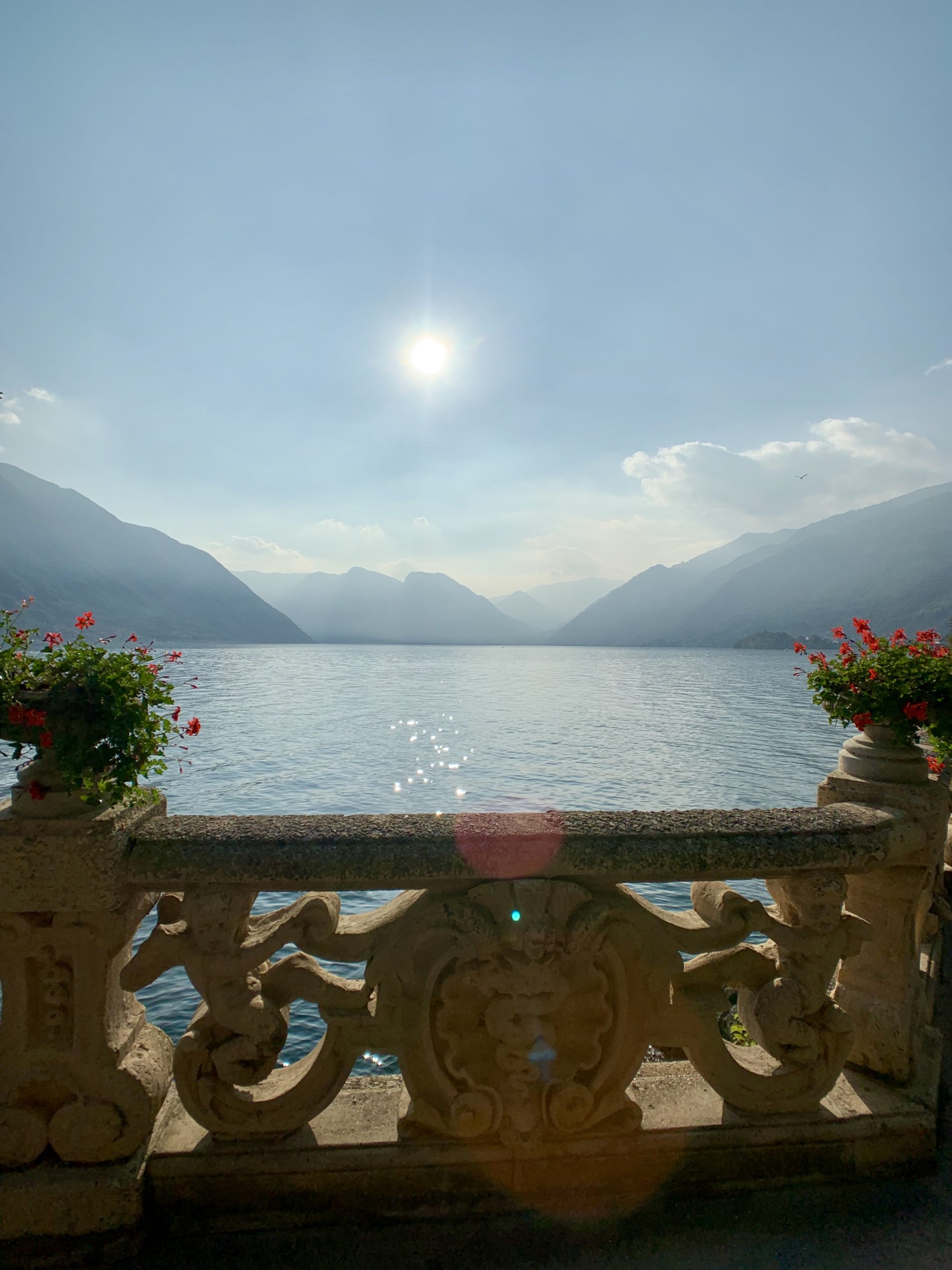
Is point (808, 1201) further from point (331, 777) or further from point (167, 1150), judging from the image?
point (331, 777)

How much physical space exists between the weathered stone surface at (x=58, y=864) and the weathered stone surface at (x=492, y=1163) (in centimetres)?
125

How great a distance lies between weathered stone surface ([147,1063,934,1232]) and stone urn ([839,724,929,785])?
5.37ft

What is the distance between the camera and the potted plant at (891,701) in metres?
3.67

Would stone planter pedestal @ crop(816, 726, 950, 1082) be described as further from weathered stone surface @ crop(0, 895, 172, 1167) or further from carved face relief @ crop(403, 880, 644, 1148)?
weathered stone surface @ crop(0, 895, 172, 1167)

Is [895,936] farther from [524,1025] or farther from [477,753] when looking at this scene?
[477,753]

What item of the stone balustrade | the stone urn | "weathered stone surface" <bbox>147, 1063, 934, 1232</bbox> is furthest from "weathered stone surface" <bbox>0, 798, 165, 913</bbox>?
the stone urn

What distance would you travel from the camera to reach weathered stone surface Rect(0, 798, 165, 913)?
A: 279cm

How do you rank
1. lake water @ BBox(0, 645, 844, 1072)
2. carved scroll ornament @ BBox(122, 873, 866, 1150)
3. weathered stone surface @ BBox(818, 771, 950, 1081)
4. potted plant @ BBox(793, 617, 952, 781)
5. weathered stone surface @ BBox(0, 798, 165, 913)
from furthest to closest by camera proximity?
lake water @ BBox(0, 645, 844, 1072), potted plant @ BBox(793, 617, 952, 781), weathered stone surface @ BBox(818, 771, 950, 1081), carved scroll ornament @ BBox(122, 873, 866, 1150), weathered stone surface @ BBox(0, 798, 165, 913)

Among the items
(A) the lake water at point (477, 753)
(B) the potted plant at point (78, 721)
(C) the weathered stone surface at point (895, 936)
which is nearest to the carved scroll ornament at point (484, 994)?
(C) the weathered stone surface at point (895, 936)

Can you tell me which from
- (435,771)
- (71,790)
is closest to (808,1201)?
(71,790)

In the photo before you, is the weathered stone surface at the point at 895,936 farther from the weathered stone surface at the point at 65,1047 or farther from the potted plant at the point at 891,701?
the weathered stone surface at the point at 65,1047

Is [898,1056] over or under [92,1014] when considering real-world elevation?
under

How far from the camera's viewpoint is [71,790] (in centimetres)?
286

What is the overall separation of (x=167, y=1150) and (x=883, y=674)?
4.29 meters
